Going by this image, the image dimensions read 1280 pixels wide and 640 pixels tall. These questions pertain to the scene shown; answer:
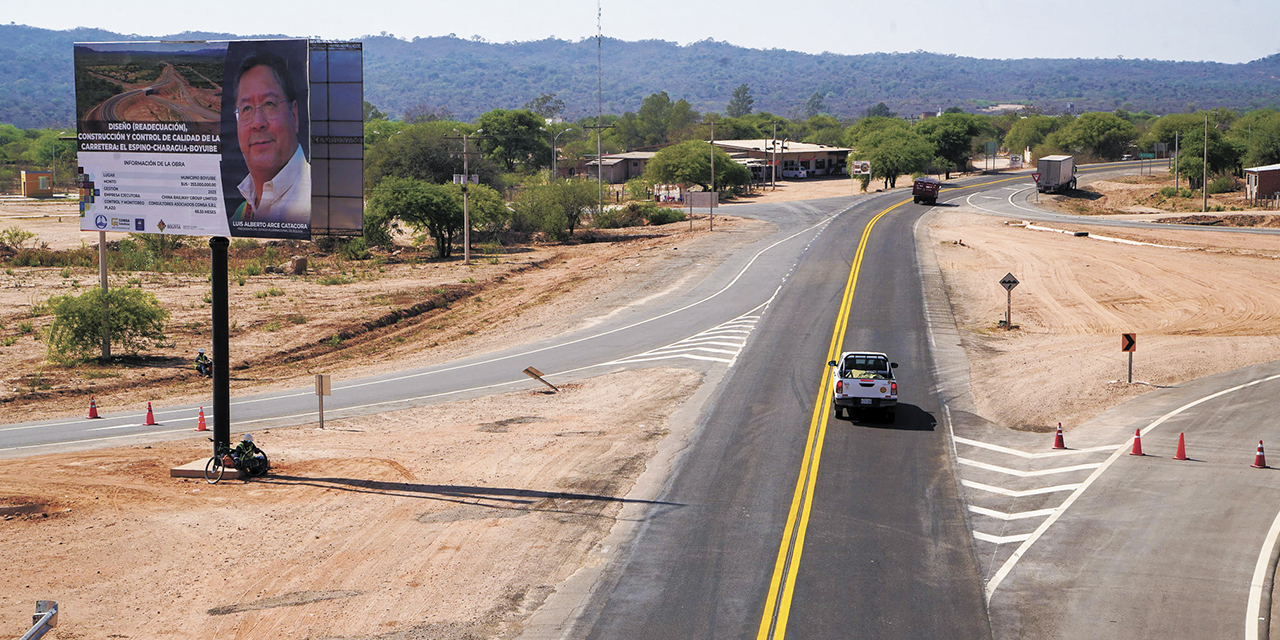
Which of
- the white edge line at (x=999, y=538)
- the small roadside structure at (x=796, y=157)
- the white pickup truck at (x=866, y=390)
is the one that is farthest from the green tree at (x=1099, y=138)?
the white edge line at (x=999, y=538)

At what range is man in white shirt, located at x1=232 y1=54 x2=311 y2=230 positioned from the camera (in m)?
20.9

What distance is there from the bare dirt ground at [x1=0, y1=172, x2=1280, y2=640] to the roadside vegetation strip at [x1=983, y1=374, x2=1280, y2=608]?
1859 millimetres

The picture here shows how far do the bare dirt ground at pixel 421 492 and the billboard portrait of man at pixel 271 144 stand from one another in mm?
5591

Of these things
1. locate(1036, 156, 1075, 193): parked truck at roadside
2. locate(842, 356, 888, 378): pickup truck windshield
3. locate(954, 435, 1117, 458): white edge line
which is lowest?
locate(954, 435, 1117, 458): white edge line

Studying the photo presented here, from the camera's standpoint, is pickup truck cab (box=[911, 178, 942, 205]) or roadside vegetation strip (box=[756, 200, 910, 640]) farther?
pickup truck cab (box=[911, 178, 942, 205])

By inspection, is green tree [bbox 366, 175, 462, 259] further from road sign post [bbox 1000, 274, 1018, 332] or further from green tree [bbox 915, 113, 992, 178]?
green tree [bbox 915, 113, 992, 178]

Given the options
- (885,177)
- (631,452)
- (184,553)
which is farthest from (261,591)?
(885,177)

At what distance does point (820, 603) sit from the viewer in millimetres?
15242

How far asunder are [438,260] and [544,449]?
47170 millimetres

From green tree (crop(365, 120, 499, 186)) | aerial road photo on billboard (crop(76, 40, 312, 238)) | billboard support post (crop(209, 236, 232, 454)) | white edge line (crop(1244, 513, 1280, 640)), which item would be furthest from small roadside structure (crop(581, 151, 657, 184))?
white edge line (crop(1244, 513, 1280, 640))

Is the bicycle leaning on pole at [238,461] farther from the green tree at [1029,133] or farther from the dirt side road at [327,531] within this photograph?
the green tree at [1029,133]

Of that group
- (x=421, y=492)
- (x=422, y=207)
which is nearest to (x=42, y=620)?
(x=421, y=492)

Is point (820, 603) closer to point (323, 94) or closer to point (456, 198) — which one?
point (323, 94)

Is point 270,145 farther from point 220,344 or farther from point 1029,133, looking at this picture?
point 1029,133
